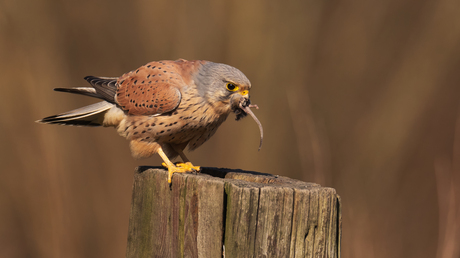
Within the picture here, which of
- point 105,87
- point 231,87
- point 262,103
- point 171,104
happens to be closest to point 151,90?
point 171,104

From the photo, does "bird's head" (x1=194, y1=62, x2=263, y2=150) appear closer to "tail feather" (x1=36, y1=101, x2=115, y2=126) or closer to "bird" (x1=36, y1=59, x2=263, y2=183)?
"bird" (x1=36, y1=59, x2=263, y2=183)

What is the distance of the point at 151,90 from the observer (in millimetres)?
3307

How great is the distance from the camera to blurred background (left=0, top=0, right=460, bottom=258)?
4.27m

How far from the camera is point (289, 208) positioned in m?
1.97

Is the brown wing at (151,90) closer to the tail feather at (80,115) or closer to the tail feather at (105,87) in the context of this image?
the tail feather at (105,87)

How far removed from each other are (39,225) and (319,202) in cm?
304

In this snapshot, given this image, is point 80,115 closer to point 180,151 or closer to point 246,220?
point 180,151

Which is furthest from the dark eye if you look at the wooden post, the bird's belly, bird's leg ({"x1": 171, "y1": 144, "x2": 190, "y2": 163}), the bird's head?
the wooden post

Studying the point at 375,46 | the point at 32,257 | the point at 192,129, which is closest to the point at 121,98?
the point at 192,129

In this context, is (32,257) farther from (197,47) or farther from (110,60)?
(197,47)

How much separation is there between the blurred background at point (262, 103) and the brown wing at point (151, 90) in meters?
1.12

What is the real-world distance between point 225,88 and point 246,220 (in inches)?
50.7

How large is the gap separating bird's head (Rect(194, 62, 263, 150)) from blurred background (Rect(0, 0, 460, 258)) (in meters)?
1.28

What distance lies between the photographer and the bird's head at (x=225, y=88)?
9.84 feet
